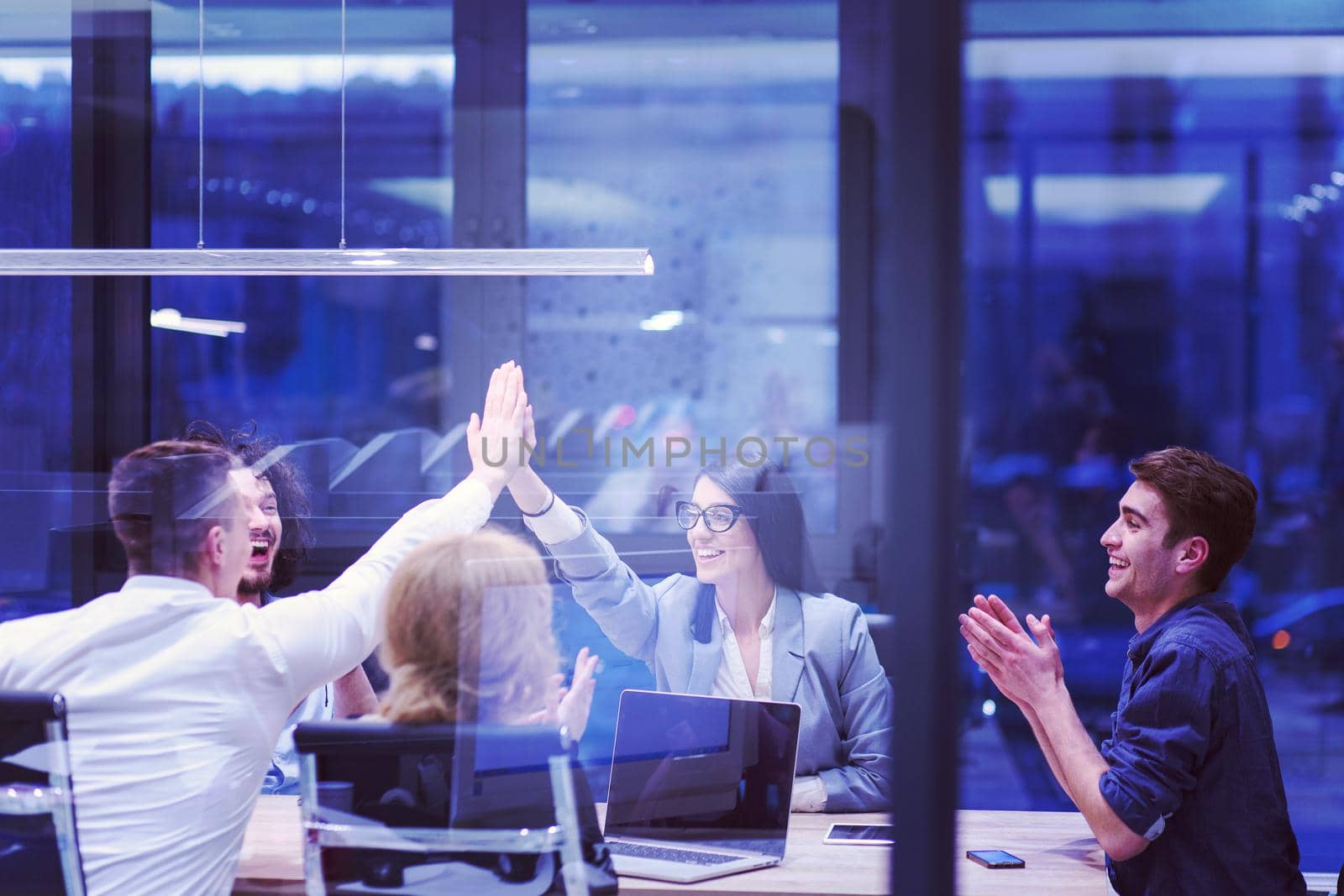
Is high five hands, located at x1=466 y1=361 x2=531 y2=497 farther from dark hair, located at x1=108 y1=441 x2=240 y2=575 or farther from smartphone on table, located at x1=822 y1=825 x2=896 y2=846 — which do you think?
smartphone on table, located at x1=822 y1=825 x2=896 y2=846

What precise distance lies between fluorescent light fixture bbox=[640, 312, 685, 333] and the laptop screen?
299 centimetres

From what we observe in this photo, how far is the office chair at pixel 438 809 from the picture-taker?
1881mm

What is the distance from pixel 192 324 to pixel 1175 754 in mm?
4597

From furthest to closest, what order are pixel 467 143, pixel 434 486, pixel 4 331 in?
pixel 467 143
pixel 4 331
pixel 434 486

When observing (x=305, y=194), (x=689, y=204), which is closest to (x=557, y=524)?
(x=689, y=204)

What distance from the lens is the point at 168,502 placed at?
84.0 inches

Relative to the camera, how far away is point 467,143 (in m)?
5.20

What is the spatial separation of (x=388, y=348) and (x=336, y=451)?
278 centimetres

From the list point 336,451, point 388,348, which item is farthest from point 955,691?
point 388,348

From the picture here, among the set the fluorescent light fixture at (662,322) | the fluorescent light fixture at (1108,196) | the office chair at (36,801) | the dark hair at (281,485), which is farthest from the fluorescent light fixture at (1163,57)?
the office chair at (36,801)

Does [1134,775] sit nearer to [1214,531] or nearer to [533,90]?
[1214,531]

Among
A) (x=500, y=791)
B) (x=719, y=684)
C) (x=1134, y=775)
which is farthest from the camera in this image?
(x=719, y=684)

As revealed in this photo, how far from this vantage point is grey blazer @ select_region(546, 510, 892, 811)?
8.40 feet

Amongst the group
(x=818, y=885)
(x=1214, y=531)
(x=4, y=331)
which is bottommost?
(x=818, y=885)
